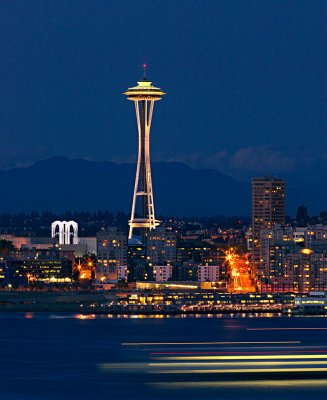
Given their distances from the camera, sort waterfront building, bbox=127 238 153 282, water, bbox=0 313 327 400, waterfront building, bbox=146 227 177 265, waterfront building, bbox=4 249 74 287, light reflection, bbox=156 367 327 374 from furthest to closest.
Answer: waterfront building, bbox=146 227 177 265, waterfront building, bbox=127 238 153 282, waterfront building, bbox=4 249 74 287, light reflection, bbox=156 367 327 374, water, bbox=0 313 327 400

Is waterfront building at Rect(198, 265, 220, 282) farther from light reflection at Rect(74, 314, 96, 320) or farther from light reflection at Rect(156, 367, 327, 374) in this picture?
light reflection at Rect(156, 367, 327, 374)

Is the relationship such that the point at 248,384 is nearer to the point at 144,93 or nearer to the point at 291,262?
the point at 291,262

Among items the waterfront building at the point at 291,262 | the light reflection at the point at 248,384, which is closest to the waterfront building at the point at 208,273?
the waterfront building at the point at 291,262

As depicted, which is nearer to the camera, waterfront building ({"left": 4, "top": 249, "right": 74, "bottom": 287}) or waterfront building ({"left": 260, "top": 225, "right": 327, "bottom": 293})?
waterfront building ({"left": 260, "top": 225, "right": 327, "bottom": 293})

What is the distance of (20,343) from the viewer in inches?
3826

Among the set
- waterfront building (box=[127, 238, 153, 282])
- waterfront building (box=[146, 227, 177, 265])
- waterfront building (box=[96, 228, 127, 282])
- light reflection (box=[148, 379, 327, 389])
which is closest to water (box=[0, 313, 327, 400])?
light reflection (box=[148, 379, 327, 389])

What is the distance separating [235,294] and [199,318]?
14677 mm

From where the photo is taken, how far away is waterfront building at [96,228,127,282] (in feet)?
579

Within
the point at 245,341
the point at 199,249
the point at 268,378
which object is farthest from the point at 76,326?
the point at 199,249

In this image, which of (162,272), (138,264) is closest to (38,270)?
(138,264)

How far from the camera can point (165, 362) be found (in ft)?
263

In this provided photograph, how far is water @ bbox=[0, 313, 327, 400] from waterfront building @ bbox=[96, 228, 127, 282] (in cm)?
6157

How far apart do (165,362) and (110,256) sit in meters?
97.1

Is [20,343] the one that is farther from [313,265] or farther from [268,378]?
[313,265]
